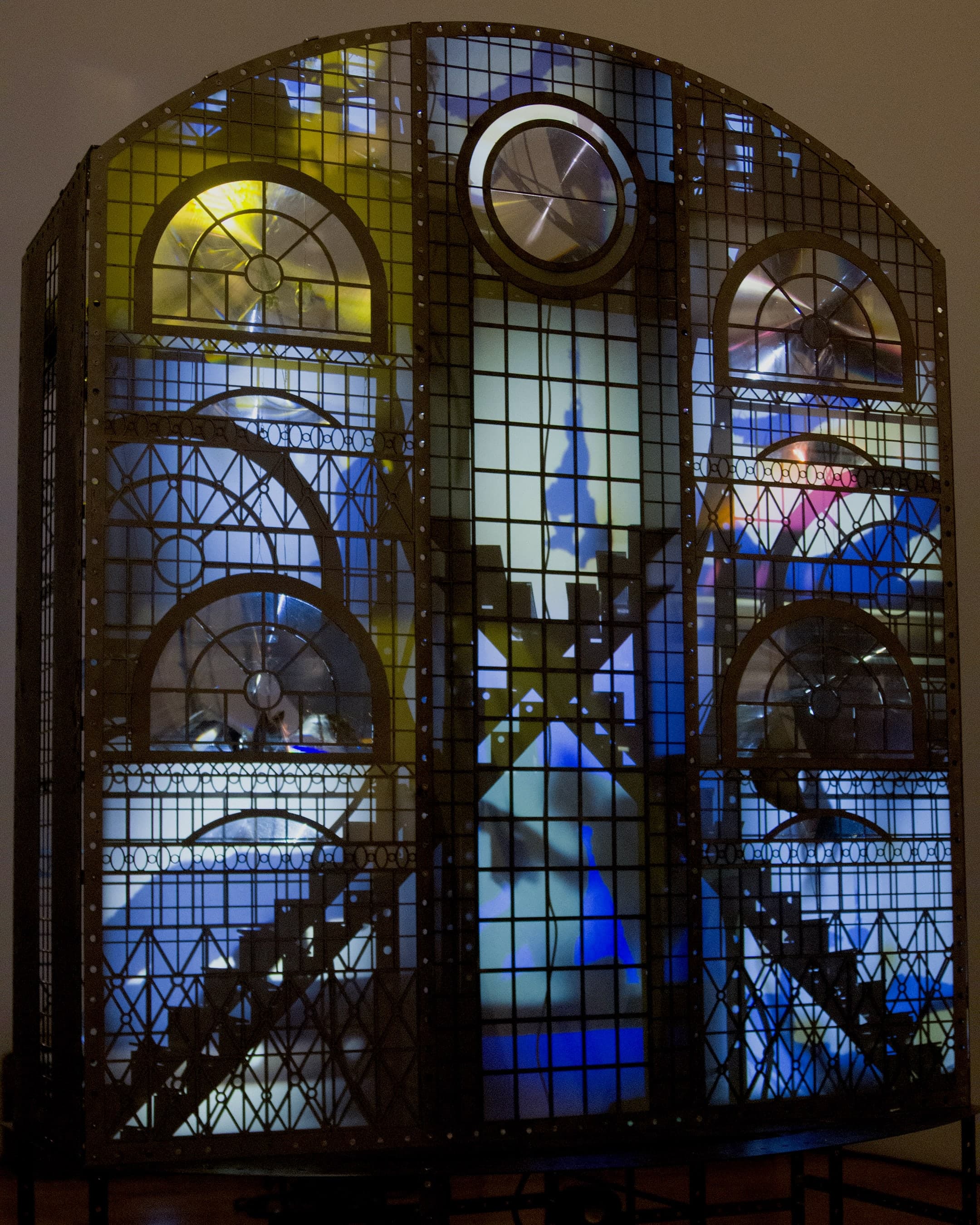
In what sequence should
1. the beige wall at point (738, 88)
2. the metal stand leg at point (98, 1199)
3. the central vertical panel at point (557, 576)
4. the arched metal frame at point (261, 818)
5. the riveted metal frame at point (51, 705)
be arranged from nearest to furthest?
1. the metal stand leg at point (98, 1199)
2. the arched metal frame at point (261, 818)
3. the riveted metal frame at point (51, 705)
4. the central vertical panel at point (557, 576)
5. the beige wall at point (738, 88)

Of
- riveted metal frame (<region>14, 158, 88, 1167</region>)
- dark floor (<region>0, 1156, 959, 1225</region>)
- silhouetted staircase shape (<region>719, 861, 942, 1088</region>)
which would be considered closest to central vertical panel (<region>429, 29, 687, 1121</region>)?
silhouetted staircase shape (<region>719, 861, 942, 1088</region>)

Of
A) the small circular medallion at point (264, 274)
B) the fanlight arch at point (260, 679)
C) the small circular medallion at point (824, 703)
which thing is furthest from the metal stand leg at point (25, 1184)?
the small circular medallion at point (824, 703)

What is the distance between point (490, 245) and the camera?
4.02m

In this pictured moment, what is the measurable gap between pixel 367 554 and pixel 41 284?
1341mm

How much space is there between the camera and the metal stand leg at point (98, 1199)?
3.39 meters

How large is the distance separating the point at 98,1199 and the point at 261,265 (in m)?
2.49

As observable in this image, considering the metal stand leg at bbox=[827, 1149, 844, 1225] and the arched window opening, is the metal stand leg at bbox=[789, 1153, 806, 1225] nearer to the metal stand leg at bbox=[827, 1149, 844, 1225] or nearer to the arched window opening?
the metal stand leg at bbox=[827, 1149, 844, 1225]

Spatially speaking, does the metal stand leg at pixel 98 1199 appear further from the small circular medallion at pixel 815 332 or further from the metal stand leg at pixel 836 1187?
the small circular medallion at pixel 815 332

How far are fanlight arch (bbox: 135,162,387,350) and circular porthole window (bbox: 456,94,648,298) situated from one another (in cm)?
41

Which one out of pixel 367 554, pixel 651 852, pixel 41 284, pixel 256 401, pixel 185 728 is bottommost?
pixel 651 852

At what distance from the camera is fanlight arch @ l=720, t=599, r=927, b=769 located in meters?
4.12

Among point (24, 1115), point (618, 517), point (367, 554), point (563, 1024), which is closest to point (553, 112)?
point (618, 517)

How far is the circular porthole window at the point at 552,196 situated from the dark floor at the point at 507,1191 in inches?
132

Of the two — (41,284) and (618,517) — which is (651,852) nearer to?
(618,517)
